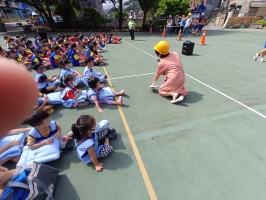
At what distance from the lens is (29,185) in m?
1.86

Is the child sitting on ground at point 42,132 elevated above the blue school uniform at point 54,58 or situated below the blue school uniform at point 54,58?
above

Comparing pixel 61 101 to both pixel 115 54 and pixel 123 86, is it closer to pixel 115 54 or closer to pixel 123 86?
pixel 123 86

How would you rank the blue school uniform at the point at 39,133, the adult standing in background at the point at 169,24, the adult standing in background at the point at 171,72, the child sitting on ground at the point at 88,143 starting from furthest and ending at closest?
the adult standing in background at the point at 169,24 → the adult standing in background at the point at 171,72 → the blue school uniform at the point at 39,133 → the child sitting on ground at the point at 88,143

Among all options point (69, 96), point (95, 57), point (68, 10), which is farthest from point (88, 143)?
point (68, 10)

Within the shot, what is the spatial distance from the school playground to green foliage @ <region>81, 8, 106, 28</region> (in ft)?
69.0

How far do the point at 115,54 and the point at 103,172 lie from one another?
780cm

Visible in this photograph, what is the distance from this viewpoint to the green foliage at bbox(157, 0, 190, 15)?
19.3 m

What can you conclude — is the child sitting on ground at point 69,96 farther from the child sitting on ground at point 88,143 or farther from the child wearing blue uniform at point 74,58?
the child wearing blue uniform at point 74,58

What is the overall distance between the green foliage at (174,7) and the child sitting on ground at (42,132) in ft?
69.3

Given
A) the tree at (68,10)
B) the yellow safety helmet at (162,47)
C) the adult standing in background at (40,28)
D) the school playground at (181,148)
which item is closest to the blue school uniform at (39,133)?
the school playground at (181,148)

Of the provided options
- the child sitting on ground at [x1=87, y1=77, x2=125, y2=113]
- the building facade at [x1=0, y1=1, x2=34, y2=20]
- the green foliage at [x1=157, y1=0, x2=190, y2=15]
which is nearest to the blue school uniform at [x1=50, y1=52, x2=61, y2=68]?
the child sitting on ground at [x1=87, y1=77, x2=125, y2=113]

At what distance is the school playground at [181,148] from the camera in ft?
7.38

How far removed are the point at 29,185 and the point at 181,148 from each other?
2.32 m

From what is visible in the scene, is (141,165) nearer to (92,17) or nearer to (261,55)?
(261,55)
